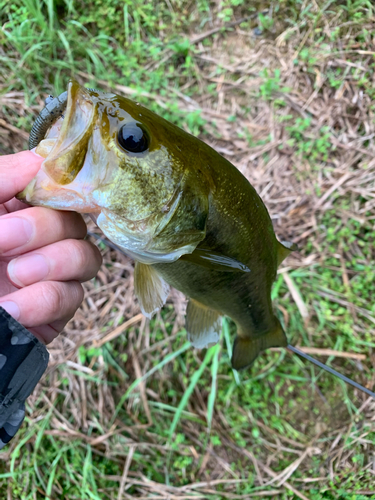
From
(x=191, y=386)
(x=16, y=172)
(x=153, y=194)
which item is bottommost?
(x=191, y=386)

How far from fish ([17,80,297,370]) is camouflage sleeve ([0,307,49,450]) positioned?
375 millimetres

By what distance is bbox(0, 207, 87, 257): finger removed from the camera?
93 cm

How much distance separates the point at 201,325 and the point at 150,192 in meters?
0.91

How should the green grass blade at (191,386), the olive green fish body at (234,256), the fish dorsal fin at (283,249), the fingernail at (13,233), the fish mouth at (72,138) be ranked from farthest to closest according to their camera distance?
the green grass blade at (191,386) < the fish dorsal fin at (283,249) < the olive green fish body at (234,256) < the fingernail at (13,233) < the fish mouth at (72,138)

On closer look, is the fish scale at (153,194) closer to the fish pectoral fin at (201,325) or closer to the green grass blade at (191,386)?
the fish pectoral fin at (201,325)

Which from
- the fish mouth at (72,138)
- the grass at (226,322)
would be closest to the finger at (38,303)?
the fish mouth at (72,138)

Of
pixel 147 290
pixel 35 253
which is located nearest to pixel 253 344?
pixel 147 290

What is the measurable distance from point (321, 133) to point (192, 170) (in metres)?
1.84

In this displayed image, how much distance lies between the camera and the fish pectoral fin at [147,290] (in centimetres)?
132

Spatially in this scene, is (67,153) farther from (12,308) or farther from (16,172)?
(12,308)

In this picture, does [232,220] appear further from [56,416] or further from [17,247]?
[56,416]

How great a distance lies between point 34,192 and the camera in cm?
90

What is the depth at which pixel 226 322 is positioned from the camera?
223cm

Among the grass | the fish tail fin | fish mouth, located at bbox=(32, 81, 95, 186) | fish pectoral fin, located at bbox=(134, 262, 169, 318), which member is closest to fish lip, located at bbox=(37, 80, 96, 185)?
fish mouth, located at bbox=(32, 81, 95, 186)
